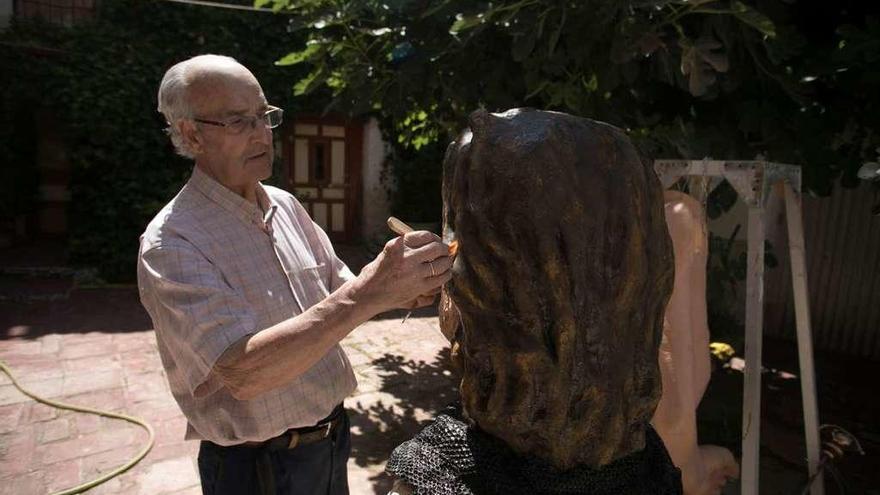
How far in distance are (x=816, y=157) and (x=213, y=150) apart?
2.59m

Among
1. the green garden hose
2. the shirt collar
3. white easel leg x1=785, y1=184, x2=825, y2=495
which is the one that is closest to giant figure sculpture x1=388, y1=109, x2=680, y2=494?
the shirt collar

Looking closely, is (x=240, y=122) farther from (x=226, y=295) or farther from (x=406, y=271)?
(x=406, y=271)

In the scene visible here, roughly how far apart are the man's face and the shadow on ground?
2158 mm

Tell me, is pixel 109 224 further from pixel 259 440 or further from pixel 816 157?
pixel 816 157

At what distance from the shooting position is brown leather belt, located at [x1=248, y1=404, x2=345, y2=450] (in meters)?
1.73

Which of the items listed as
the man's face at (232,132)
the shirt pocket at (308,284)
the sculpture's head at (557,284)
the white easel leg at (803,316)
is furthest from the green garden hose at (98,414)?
the white easel leg at (803,316)

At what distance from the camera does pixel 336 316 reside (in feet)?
4.33

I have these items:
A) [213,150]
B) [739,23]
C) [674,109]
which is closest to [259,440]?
[213,150]

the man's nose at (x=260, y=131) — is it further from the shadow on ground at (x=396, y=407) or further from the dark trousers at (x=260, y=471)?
the shadow on ground at (x=396, y=407)

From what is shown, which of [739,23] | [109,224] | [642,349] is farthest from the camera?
[109,224]

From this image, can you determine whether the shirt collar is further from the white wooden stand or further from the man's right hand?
the white wooden stand

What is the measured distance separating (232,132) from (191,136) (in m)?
0.12

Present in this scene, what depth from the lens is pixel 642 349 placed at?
1.16 m

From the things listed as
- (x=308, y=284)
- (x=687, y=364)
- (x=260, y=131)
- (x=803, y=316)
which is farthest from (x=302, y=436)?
(x=803, y=316)
